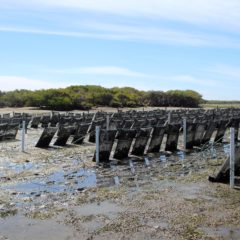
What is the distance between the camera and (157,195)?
1165cm

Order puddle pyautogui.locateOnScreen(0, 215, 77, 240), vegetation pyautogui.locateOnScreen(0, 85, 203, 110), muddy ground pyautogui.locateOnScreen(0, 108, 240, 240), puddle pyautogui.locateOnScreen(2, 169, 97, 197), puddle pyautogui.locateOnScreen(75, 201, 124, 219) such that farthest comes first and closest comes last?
vegetation pyautogui.locateOnScreen(0, 85, 203, 110) < puddle pyautogui.locateOnScreen(2, 169, 97, 197) < puddle pyautogui.locateOnScreen(75, 201, 124, 219) < muddy ground pyautogui.locateOnScreen(0, 108, 240, 240) < puddle pyautogui.locateOnScreen(0, 215, 77, 240)

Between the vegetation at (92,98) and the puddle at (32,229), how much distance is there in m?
49.8

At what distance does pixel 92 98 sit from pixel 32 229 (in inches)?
2296

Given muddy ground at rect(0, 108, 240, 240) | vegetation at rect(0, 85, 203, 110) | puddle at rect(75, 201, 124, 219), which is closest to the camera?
muddy ground at rect(0, 108, 240, 240)

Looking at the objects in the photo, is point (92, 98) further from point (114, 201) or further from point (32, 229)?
point (32, 229)

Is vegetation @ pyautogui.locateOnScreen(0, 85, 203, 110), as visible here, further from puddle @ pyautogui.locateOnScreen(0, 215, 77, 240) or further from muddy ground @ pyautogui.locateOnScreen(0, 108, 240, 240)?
puddle @ pyautogui.locateOnScreen(0, 215, 77, 240)

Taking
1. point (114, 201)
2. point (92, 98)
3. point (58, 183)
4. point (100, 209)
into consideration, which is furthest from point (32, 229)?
point (92, 98)

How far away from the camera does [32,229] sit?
29.1 feet

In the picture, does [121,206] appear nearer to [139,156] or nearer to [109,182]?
[109,182]

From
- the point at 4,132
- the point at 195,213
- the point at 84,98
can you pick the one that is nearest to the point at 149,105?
the point at 84,98

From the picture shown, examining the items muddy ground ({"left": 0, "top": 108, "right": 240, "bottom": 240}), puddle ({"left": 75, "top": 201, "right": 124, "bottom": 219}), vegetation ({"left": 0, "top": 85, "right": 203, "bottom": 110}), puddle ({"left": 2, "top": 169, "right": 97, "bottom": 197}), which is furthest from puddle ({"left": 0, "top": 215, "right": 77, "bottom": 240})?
vegetation ({"left": 0, "top": 85, "right": 203, "bottom": 110})

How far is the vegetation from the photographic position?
2394 inches

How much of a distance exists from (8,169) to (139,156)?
5760mm

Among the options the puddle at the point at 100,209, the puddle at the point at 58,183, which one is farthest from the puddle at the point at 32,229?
the puddle at the point at 58,183
